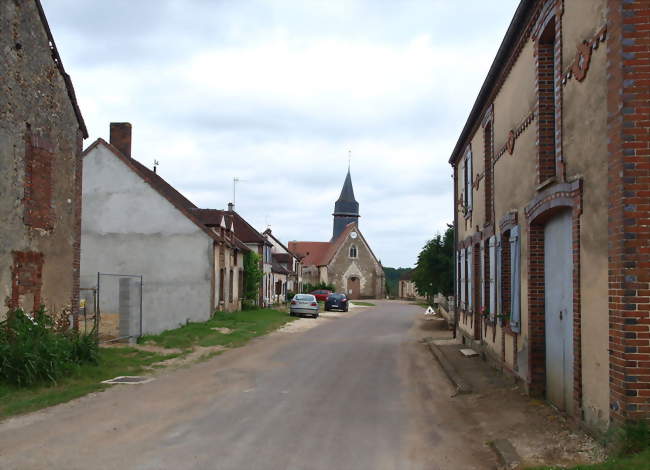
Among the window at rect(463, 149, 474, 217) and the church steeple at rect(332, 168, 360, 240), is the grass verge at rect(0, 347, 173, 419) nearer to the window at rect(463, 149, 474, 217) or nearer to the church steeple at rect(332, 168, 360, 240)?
the window at rect(463, 149, 474, 217)

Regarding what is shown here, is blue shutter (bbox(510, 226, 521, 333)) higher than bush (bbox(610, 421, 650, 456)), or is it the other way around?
blue shutter (bbox(510, 226, 521, 333))

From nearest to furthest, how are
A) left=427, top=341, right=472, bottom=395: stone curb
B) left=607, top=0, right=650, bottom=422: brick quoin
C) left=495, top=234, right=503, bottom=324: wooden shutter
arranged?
left=607, top=0, right=650, bottom=422: brick quoin → left=427, top=341, right=472, bottom=395: stone curb → left=495, top=234, right=503, bottom=324: wooden shutter

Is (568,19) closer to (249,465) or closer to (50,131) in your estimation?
(249,465)

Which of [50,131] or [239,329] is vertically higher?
[50,131]

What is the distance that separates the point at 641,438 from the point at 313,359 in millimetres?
10809

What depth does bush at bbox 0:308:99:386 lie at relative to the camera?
33.4ft

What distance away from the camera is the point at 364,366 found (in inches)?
584

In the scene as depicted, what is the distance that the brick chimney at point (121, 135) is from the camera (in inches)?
1160

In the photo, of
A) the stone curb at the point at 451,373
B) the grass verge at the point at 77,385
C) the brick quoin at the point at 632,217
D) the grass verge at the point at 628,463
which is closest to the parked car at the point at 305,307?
the stone curb at the point at 451,373

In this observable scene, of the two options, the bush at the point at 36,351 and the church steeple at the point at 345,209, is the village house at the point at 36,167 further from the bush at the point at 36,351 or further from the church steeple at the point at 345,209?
the church steeple at the point at 345,209

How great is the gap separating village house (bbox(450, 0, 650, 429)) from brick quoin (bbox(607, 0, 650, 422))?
0.4 inches

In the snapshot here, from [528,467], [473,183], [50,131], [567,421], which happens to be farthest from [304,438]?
[473,183]

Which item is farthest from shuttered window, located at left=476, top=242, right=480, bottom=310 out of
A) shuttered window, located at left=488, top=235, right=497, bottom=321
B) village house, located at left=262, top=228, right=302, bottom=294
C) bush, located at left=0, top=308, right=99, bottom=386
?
village house, located at left=262, top=228, right=302, bottom=294

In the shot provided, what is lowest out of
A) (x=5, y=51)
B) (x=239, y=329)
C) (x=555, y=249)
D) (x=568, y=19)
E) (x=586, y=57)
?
(x=239, y=329)
